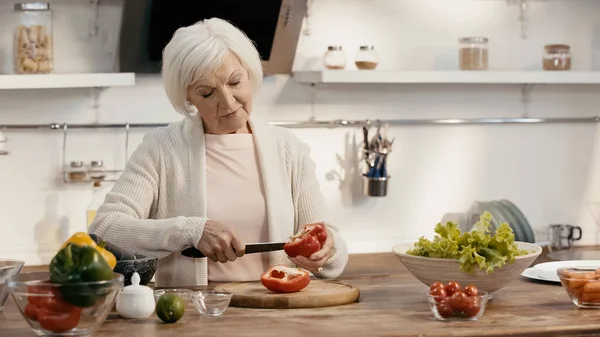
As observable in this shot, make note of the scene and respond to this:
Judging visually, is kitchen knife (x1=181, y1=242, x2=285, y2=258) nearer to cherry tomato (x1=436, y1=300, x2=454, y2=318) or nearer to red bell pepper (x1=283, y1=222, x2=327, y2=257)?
red bell pepper (x1=283, y1=222, x2=327, y2=257)

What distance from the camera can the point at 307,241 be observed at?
97.5 inches

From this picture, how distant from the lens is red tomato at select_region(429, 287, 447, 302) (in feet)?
6.78

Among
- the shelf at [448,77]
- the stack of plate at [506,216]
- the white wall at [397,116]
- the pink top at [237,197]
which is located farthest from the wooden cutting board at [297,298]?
the stack of plate at [506,216]

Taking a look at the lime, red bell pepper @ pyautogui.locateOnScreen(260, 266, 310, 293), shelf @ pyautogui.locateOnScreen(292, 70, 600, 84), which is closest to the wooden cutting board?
red bell pepper @ pyautogui.locateOnScreen(260, 266, 310, 293)

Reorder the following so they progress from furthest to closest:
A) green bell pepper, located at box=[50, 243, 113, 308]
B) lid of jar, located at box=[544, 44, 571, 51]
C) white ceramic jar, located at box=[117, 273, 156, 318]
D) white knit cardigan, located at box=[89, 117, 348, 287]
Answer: lid of jar, located at box=[544, 44, 571, 51] < white knit cardigan, located at box=[89, 117, 348, 287] < white ceramic jar, located at box=[117, 273, 156, 318] < green bell pepper, located at box=[50, 243, 113, 308]

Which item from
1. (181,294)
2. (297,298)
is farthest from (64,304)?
(297,298)

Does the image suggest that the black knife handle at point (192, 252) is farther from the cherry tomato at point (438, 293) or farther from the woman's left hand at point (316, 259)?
the cherry tomato at point (438, 293)

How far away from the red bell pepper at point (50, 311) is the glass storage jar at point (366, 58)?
2.39 metres

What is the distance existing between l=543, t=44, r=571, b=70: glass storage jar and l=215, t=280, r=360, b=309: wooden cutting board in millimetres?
2300

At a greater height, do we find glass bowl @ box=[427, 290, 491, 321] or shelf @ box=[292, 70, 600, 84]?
shelf @ box=[292, 70, 600, 84]

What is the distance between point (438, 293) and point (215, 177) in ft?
2.92

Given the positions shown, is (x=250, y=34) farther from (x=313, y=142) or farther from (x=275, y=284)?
(x=275, y=284)

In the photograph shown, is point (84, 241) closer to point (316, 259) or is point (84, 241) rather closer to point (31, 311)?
point (31, 311)

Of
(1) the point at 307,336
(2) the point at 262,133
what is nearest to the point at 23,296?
(1) the point at 307,336
